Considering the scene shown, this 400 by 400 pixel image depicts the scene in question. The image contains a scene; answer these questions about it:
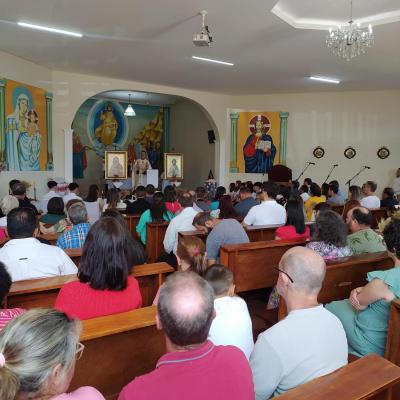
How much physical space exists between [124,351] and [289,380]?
0.74 metres

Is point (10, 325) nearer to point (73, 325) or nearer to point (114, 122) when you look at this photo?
point (73, 325)

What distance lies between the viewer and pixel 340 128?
1107 cm

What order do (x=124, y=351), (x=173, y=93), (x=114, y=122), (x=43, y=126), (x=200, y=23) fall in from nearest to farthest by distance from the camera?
(x=124, y=351), (x=200, y=23), (x=43, y=126), (x=173, y=93), (x=114, y=122)

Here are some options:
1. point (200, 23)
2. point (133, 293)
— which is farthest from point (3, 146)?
point (133, 293)

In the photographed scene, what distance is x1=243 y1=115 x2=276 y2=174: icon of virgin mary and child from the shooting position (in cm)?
1173

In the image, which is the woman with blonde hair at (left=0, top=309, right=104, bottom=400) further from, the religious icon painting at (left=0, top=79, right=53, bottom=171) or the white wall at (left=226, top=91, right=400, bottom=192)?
the white wall at (left=226, top=91, right=400, bottom=192)

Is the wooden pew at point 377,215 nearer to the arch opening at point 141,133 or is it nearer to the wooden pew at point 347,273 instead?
the wooden pew at point 347,273

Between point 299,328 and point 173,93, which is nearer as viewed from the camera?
point 299,328

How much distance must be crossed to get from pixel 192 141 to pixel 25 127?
694 centimetres

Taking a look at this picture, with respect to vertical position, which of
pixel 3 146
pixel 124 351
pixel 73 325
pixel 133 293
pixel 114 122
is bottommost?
pixel 124 351

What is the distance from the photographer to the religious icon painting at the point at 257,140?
38.2 feet

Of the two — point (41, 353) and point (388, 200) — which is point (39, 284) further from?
point (388, 200)

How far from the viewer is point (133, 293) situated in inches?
81.8

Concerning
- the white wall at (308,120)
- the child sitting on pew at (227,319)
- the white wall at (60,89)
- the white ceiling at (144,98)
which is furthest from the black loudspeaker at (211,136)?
the child sitting on pew at (227,319)
